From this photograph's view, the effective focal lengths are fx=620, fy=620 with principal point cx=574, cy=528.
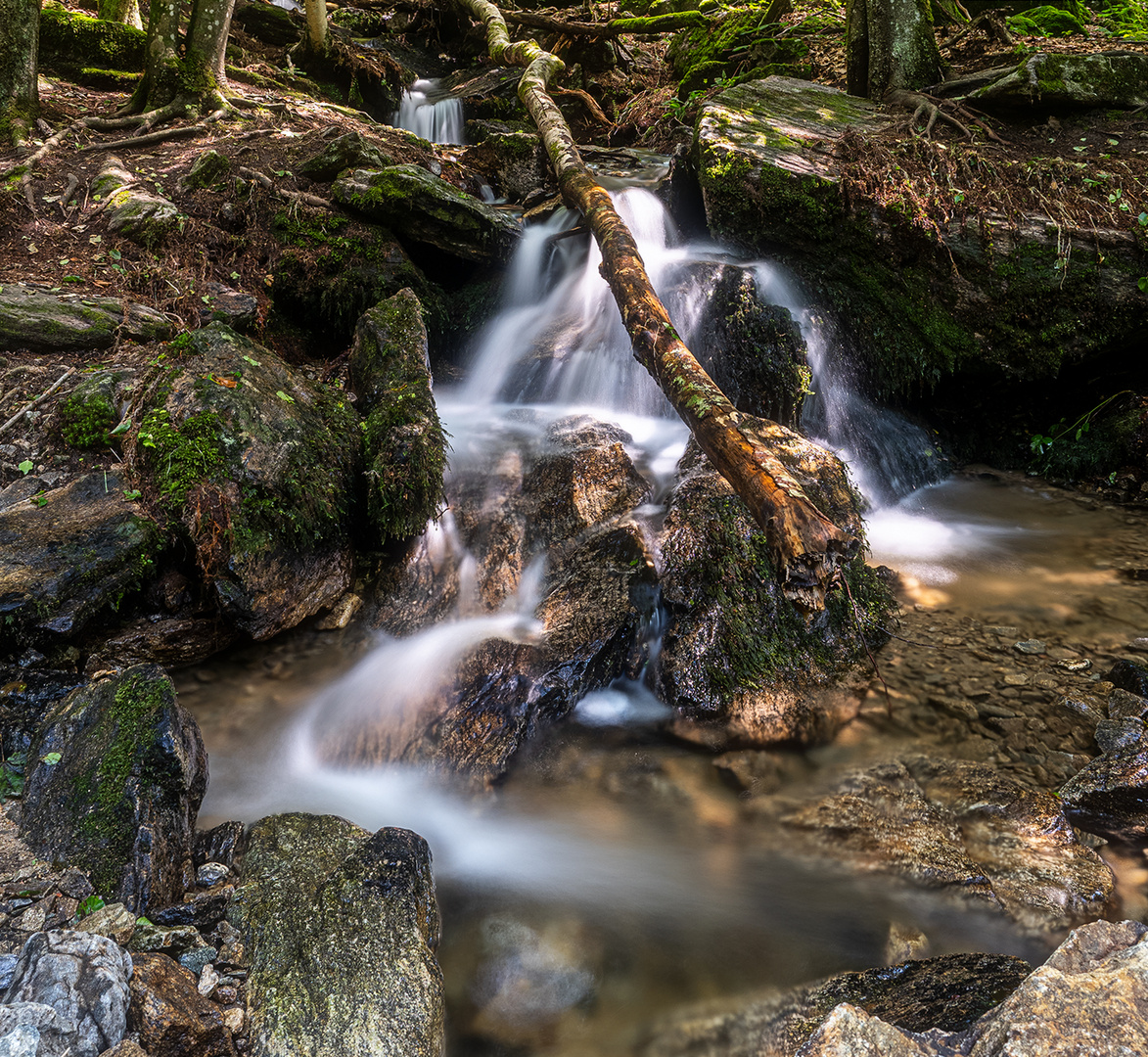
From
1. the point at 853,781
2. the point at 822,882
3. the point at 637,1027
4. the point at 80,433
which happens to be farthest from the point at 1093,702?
the point at 80,433

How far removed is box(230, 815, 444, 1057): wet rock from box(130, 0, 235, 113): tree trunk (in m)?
9.59

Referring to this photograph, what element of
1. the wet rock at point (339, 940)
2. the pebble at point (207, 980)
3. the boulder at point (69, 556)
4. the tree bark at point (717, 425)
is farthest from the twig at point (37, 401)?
the tree bark at point (717, 425)

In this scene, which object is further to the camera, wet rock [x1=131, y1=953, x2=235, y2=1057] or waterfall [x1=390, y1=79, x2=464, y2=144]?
waterfall [x1=390, y1=79, x2=464, y2=144]

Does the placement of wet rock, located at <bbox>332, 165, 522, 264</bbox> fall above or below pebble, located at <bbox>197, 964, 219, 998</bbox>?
above

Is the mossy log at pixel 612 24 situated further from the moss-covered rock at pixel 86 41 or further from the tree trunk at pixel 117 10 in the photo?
the moss-covered rock at pixel 86 41

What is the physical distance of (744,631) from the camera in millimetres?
4145

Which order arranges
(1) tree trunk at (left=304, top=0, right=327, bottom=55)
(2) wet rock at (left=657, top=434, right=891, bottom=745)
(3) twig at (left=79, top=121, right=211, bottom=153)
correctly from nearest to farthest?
(2) wet rock at (left=657, top=434, right=891, bottom=745) → (3) twig at (left=79, top=121, right=211, bottom=153) → (1) tree trunk at (left=304, top=0, right=327, bottom=55)

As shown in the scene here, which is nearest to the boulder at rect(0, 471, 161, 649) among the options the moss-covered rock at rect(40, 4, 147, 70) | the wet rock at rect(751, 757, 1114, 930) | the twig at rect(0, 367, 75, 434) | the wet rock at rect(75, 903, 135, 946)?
the twig at rect(0, 367, 75, 434)

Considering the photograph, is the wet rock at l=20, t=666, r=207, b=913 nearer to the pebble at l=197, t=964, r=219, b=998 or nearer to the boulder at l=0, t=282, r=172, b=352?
the pebble at l=197, t=964, r=219, b=998

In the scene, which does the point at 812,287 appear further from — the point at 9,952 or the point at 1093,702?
the point at 9,952

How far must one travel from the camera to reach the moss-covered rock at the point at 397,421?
481cm

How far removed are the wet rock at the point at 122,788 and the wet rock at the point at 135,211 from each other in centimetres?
485

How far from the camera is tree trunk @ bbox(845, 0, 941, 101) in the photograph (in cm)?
762

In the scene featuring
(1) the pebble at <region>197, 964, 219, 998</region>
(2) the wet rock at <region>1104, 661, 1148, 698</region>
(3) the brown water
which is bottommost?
(3) the brown water
